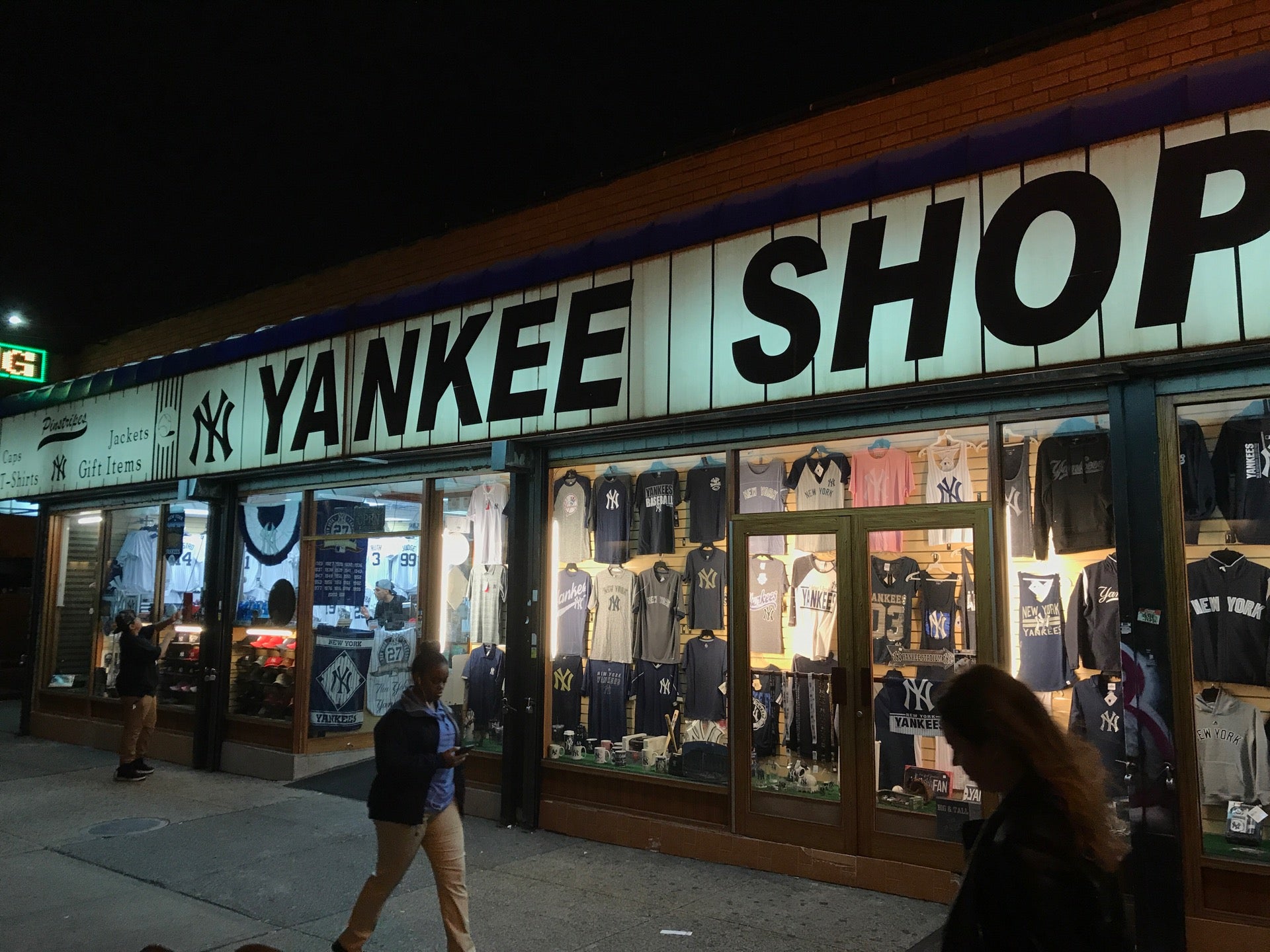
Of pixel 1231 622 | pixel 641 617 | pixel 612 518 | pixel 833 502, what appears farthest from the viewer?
pixel 612 518

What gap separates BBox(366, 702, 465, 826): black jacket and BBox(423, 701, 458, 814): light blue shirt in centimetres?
4

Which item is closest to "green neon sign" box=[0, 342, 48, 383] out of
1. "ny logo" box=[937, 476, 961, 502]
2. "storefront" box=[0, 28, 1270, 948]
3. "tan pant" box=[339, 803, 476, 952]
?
"storefront" box=[0, 28, 1270, 948]

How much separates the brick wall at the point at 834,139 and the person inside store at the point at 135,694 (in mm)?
4357

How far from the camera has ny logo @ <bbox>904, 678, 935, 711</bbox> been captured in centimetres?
684

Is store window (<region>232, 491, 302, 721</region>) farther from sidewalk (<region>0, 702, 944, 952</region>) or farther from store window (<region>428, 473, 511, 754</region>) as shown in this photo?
store window (<region>428, 473, 511, 754</region>)

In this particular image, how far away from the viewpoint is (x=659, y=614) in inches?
331

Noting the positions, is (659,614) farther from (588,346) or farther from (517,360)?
(517,360)

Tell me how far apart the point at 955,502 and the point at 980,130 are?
2.57 metres

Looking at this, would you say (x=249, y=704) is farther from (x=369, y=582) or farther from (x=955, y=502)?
(x=955, y=502)

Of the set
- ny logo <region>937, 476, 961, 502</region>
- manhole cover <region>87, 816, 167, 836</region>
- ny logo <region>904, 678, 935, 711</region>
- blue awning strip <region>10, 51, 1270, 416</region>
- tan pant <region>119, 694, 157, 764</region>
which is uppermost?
blue awning strip <region>10, 51, 1270, 416</region>

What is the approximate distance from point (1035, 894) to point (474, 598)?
8.14 meters

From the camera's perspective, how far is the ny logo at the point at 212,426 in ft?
39.2

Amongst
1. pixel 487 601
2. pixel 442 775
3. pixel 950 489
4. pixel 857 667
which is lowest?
pixel 442 775

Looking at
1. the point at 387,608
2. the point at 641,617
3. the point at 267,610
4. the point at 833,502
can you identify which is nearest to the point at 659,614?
the point at 641,617
